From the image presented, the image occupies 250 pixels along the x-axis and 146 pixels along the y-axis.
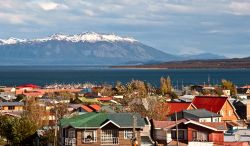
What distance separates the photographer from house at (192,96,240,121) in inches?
2484

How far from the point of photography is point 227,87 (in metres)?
112

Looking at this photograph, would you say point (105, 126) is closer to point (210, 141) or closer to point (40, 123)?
point (210, 141)

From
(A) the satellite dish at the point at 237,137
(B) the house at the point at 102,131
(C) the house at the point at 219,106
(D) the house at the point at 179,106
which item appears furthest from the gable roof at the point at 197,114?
(B) the house at the point at 102,131

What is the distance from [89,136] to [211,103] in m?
30.1

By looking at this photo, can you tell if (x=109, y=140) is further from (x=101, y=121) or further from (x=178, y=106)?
(x=178, y=106)

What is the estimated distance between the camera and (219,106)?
63.2 m

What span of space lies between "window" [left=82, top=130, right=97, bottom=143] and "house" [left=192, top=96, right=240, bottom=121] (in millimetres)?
28005

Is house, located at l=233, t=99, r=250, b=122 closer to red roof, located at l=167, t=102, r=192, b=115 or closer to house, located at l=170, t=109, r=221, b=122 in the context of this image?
red roof, located at l=167, t=102, r=192, b=115

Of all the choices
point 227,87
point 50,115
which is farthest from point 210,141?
point 227,87

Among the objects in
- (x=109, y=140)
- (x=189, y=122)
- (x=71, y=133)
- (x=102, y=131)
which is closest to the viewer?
(x=102, y=131)

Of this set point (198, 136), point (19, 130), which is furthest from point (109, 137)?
point (19, 130)

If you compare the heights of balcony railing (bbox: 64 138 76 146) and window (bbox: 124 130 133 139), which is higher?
window (bbox: 124 130 133 139)

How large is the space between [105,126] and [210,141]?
8091 millimetres

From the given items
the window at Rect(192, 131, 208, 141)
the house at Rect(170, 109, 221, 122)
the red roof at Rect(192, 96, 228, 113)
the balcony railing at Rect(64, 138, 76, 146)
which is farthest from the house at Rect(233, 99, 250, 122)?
the balcony railing at Rect(64, 138, 76, 146)
